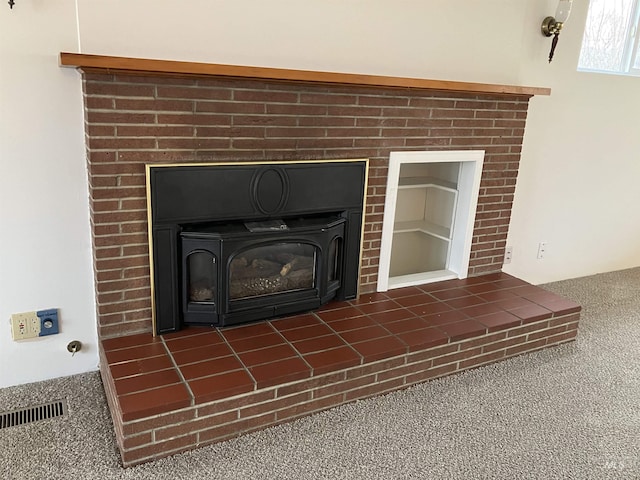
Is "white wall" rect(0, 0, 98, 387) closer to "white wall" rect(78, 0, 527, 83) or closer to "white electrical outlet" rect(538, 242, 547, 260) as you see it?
"white wall" rect(78, 0, 527, 83)

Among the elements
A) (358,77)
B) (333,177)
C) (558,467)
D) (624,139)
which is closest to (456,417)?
(558,467)

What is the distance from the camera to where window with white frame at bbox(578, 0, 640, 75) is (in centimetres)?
333

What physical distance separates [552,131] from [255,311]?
7.42ft

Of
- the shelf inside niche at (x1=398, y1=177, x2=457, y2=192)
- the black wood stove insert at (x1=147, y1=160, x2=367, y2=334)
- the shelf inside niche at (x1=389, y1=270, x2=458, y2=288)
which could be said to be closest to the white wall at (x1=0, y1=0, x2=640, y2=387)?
the black wood stove insert at (x1=147, y1=160, x2=367, y2=334)

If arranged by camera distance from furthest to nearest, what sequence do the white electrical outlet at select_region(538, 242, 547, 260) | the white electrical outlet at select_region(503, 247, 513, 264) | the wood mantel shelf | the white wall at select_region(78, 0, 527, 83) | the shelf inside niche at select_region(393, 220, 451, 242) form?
the white electrical outlet at select_region(538, 242, 547, 260), the white electrical outlet at select_region(503, 247, 513, 264), the shelf inside niche at select_region(393, 220, 451, 242), the white wall at select_region(78, 0, 527, 83), the wood mantel shelf

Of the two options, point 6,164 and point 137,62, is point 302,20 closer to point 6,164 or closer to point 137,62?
point 137,62

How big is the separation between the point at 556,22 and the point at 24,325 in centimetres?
316

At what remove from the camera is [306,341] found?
2295 mm

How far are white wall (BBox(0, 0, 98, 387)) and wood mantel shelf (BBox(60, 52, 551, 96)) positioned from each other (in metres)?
0.17

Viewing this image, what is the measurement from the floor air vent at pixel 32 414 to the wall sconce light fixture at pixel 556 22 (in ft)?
10.4

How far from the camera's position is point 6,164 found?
197cm

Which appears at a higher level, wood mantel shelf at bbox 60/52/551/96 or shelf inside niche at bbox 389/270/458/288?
wood mantel shelf at bbox 60/52/551/96

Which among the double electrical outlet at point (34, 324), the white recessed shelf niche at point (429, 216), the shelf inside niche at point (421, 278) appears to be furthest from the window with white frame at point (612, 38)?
the double electrical outlet at point (34, 324)

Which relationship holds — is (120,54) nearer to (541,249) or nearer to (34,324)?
(34,324)
